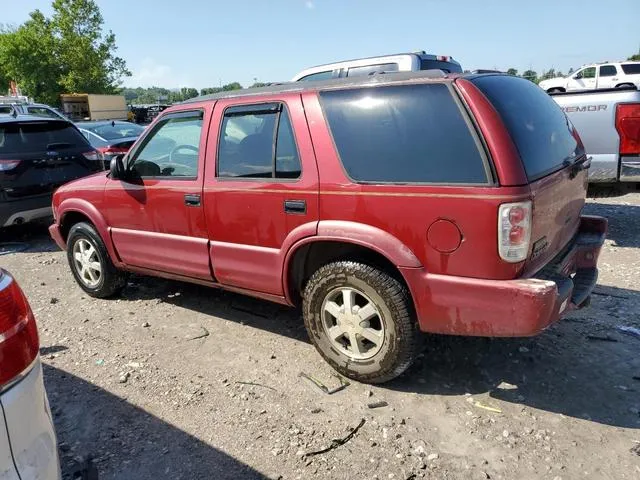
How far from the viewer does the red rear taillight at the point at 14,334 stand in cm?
163

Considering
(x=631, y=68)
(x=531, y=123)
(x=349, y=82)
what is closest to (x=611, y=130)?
(x=531, y=123)

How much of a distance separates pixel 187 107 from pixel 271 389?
2345 mm

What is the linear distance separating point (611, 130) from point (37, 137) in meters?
7.41

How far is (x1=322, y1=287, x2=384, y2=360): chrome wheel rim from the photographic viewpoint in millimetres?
3225

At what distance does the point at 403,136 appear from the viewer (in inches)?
117

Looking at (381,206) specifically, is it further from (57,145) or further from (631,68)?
(631,68)

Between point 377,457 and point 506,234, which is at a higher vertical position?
point 506,234

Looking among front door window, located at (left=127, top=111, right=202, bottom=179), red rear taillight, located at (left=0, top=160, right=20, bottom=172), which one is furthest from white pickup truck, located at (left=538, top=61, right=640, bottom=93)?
front door window, located at (left=127, top=111, right=202, bottom=179)

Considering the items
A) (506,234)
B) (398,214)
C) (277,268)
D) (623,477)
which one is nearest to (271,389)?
(277,268)

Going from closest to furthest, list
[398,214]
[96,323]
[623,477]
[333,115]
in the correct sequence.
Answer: [623,477], [398,214], [333,115], [96,323]

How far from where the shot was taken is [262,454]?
2785 mm

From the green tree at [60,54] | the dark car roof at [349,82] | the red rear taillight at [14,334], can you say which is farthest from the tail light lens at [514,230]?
the green tree at [60,54]

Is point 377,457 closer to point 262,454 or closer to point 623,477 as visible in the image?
point 262,454

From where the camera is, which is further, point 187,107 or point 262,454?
point 187,107
